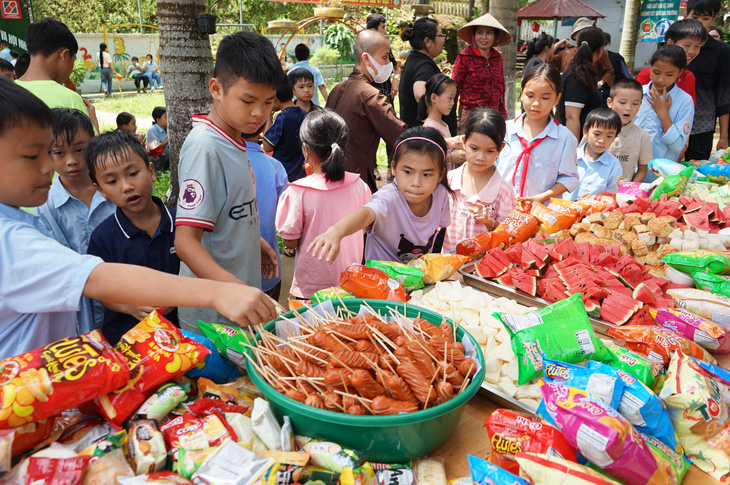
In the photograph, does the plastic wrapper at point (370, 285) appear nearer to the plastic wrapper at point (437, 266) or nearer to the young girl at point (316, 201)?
the plastic wrapper at point (437, 266)

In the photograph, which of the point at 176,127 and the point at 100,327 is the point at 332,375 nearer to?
the point at 100,327

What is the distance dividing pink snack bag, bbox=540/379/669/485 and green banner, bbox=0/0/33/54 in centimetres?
1285

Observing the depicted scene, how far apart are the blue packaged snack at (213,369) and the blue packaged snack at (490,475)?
816 mm

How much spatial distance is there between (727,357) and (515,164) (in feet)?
6.72

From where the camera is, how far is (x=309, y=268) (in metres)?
2.88

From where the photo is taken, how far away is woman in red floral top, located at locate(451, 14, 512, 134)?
17.5ft

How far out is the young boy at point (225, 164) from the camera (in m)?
1.82

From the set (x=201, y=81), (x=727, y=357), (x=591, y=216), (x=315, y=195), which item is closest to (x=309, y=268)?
(x=315, y=195)

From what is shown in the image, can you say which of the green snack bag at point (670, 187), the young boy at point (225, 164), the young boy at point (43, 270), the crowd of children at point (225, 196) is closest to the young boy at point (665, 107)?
the crowd of children at point (225, 196)

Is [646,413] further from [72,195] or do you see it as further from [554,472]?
[72,195]

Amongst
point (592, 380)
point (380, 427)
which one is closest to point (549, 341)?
point (592, 380)

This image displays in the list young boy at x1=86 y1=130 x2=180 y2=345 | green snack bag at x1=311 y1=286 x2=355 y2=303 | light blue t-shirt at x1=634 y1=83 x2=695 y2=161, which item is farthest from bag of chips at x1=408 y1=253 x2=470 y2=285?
light blue t-shirt at x1=634 y1=83 x2=695 y2=161

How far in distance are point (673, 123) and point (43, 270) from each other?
5259 mm

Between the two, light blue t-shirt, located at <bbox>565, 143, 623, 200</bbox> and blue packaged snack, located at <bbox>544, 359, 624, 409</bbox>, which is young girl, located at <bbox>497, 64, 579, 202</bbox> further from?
blue packaged snack, located at <bbox>544, 359, 624, 409</bbox>
